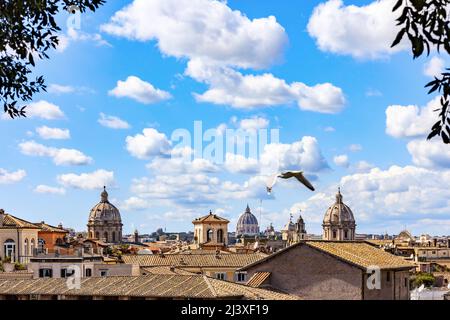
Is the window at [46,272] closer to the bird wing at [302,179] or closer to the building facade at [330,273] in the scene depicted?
the building facade at [330,273]

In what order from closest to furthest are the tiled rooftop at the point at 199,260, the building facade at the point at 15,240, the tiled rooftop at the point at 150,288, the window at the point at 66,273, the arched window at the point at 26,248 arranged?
the tiled rooftop at the point at 150,288
the window at the point at 66,273
the tiled rooftop at the point at 199,260
the building facade at the point at 15,240
the arched window at the point at 26,248

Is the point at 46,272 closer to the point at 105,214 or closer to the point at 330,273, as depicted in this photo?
the point at 330,273

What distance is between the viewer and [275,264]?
29422 millimetres

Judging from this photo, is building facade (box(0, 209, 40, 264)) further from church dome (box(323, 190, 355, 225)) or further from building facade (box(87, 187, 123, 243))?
church dome (box(323, 190, 355, 225))

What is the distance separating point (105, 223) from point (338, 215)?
45746 millimetres

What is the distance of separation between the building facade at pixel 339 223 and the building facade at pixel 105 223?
4090 cm

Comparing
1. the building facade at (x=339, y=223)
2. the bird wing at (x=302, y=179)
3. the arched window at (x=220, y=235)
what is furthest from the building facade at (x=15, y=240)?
the building facade at (x=339, y=223)

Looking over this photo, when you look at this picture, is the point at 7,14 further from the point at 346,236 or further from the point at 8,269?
the point at 346,236

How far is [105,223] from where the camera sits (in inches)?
6412

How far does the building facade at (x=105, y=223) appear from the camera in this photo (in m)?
162

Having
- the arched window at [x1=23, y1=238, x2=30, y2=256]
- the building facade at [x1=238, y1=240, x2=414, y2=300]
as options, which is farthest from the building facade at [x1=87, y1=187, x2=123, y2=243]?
the building facade at [x1=238, y1=240, x2=414, y2=300]

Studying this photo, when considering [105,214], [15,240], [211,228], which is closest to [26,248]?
[15,240]

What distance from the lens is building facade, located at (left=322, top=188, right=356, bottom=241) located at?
6767 inches
